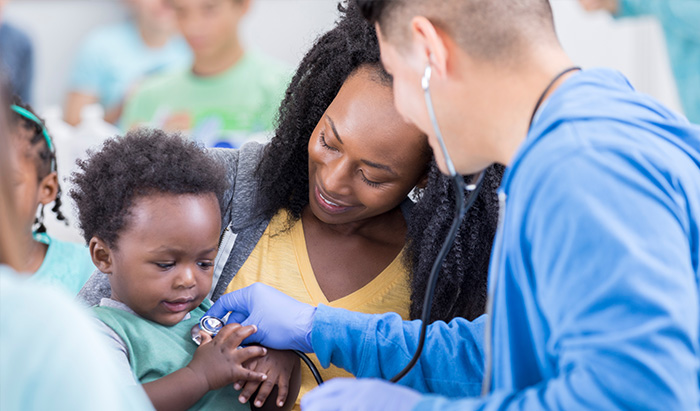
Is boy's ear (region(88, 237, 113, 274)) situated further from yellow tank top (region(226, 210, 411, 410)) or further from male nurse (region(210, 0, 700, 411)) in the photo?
male nurse (region(210, 0, 700, 411))

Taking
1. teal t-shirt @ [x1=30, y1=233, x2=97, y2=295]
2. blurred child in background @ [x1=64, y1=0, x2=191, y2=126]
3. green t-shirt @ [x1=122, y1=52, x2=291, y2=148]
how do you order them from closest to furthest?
teal t-shirt @ [x1=30, y1=233, x2=97, y2=295] → green t-shirt @ [x1=122, y1=52, x2=291, y2=148] → blurred child in background @ [x1=64, y1=0, x2=191, y2=126]

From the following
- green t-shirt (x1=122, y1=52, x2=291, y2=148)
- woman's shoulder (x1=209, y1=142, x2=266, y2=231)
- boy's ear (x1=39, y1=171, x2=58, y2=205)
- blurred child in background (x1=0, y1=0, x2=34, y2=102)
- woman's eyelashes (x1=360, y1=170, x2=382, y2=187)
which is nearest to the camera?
woman's eyelashes (x1=360, y1=170, x2=382, y2=187)

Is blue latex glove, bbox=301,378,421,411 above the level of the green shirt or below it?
above

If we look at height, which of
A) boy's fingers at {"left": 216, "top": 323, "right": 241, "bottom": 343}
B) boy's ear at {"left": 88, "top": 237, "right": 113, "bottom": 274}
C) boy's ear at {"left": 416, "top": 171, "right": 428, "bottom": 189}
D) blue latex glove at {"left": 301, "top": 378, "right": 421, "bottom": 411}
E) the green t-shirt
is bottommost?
the green t-shirt

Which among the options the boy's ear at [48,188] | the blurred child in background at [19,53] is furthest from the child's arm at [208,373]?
the blurred child in background at [19,53]

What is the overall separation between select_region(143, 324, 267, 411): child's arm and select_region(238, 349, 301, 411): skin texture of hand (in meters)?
0.02

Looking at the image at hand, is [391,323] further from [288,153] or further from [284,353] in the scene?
[288,153]

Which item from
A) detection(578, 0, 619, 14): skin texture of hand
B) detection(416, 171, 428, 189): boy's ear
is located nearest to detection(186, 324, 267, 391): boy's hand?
detection(416, 171, 428, 189): boy's ear

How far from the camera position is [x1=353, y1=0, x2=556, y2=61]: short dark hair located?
102 centimetres

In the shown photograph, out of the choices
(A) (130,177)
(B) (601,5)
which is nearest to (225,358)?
(A) (130,177)

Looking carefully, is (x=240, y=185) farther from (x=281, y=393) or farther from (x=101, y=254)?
(x=281, y=393)

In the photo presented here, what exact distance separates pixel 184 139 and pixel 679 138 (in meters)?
1.06

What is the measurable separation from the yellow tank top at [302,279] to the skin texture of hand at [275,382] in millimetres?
95

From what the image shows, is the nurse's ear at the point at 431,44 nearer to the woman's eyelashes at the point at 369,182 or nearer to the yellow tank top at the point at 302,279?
the woman's eyelashes at the point at 369,182
